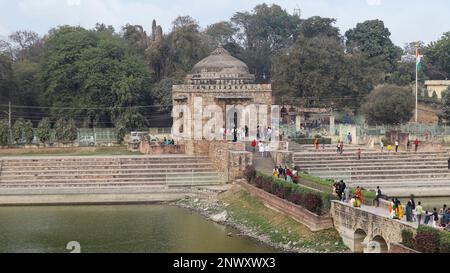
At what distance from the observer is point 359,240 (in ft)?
80.2

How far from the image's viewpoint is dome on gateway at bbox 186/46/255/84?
161 feet

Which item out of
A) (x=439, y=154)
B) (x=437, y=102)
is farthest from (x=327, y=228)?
(x=437, y=102)

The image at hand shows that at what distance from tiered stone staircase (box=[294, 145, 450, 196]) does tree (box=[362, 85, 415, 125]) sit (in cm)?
1159

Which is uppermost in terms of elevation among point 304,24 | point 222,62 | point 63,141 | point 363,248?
point 304,24

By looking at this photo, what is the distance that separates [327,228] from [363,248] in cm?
231

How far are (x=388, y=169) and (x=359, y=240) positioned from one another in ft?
52.9

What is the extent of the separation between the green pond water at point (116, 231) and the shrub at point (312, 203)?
2237mm

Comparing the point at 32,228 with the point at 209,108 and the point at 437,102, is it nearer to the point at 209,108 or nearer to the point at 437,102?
the point at 209,108

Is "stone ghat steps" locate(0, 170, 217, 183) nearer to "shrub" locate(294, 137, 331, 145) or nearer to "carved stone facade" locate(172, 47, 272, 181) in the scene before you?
"carved stone facade" locate(172, 47, 272, 181)

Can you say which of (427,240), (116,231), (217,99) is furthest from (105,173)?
(427,240)

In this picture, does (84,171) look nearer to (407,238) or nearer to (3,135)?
(3,135)

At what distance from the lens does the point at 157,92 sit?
204 ft

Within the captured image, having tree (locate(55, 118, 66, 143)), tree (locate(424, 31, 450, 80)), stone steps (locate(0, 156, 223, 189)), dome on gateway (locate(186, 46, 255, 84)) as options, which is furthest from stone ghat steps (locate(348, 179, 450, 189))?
tree (locate(424, 31, 450, 80))

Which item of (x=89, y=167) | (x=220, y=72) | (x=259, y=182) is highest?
(x=220, y=72)
